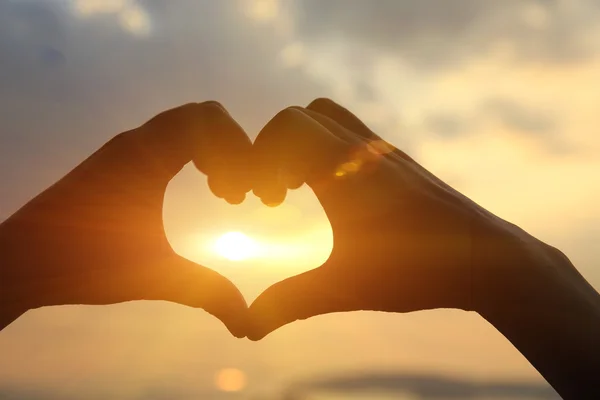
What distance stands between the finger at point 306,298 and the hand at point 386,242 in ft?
0.04

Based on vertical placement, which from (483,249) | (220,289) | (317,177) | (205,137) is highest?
(205,137)

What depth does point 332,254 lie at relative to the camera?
693 centimetres

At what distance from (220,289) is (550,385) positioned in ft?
14.9

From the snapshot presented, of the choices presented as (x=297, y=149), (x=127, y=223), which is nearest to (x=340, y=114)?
(x=297, y=149)

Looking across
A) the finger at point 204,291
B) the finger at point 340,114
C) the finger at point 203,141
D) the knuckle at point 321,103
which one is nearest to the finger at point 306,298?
the finger at point 204,291

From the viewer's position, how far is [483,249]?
21.8 ft

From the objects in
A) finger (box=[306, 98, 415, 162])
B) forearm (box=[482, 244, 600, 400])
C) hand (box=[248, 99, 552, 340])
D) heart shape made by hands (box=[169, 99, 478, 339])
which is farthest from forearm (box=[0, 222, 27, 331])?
forearm (box=[482, 244, 600, 400])

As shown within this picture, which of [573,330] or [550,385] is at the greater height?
[573,330]

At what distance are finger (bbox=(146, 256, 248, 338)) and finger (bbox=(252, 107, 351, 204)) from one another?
5.93ft

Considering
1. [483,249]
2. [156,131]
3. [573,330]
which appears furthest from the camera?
[156,131]

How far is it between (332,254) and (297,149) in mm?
1462

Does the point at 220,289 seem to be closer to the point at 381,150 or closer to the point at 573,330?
the point at 381,150

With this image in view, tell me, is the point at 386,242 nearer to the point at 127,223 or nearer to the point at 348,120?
the point at 348,120

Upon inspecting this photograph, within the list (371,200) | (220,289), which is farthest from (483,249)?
(220,289)
